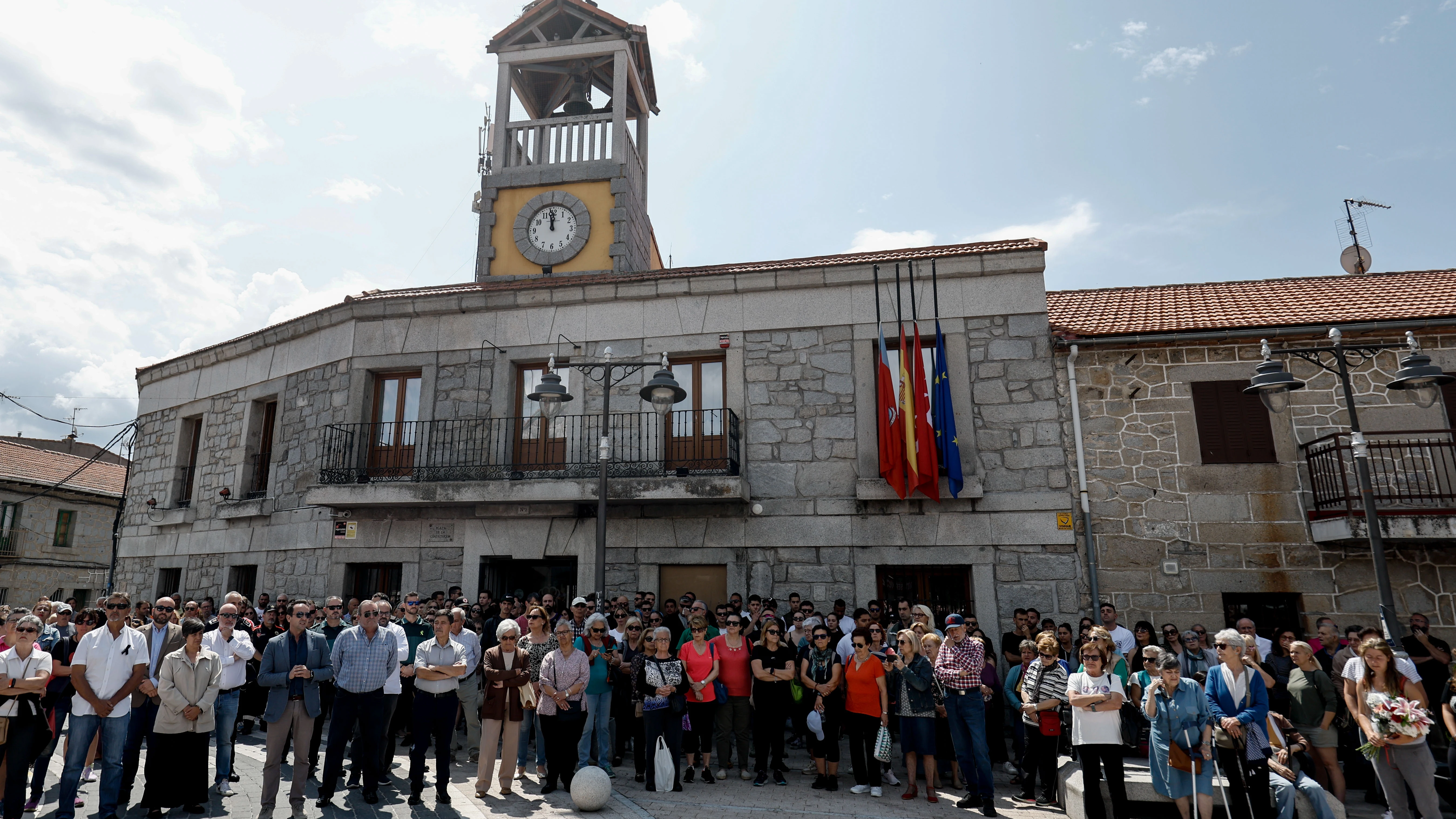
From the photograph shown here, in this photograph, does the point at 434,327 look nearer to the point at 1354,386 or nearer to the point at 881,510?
the point at 881,510

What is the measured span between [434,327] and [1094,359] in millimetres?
10043

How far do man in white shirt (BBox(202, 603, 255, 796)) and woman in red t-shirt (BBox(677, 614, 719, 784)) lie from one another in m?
3.71

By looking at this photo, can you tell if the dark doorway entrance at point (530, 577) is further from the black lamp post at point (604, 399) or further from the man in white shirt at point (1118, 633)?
the man in white shirt at point (1118, 633)

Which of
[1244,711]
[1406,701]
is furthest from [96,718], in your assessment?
[1406,701]

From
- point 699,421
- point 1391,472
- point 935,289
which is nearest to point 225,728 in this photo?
point 699,421

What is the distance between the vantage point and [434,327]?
12.5 meters

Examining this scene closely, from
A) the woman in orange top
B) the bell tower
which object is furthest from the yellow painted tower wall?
the woman in orange top

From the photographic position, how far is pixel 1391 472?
9469 millimetres

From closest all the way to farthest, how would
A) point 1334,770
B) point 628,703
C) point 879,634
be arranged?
point 1334,770
point 879,634
point 628,703

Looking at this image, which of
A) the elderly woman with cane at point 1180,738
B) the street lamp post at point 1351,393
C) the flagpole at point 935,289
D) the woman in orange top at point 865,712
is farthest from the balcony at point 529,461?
the street lamp post at point 1351,393

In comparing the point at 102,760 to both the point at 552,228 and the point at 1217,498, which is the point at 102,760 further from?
the point at 1217,498

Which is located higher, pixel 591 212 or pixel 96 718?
pixel 591 212

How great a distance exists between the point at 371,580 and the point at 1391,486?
46.2 ft

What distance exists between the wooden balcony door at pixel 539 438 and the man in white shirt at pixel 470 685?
364cm
